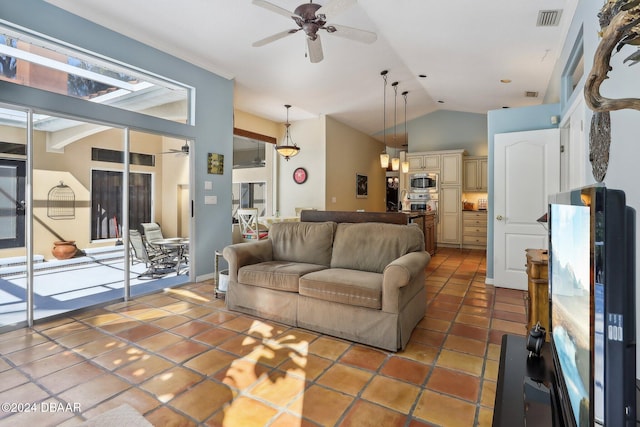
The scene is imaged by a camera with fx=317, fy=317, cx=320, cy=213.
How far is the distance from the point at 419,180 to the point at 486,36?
455 centimetres

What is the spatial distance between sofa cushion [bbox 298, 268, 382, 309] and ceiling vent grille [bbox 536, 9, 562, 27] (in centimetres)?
314

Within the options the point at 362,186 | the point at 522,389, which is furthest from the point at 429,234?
the point at 522,389

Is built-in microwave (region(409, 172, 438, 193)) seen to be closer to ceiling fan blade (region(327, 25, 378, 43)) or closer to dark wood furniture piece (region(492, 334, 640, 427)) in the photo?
ceiling fan blade (region(327, 25, 378, 43))

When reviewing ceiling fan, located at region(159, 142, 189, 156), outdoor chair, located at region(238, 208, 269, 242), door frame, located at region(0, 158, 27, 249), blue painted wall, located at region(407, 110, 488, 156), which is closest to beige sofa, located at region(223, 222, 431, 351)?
door frame, located at region(0, 158, 27, 249)

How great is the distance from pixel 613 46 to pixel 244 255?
318 centimetres

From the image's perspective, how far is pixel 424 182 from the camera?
8.08 meters

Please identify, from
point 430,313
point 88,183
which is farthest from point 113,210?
point 430,313

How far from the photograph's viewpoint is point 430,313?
11.1 ft

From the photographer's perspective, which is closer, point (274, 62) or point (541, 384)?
point (541, 384)

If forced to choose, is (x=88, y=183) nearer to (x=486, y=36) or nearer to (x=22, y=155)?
(x=22, y=155)

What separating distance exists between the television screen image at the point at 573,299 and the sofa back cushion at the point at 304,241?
8.32 feet

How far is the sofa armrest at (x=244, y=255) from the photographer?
335 centimetres

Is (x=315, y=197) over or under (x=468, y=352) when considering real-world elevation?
over

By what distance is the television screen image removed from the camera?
67 centimetres
